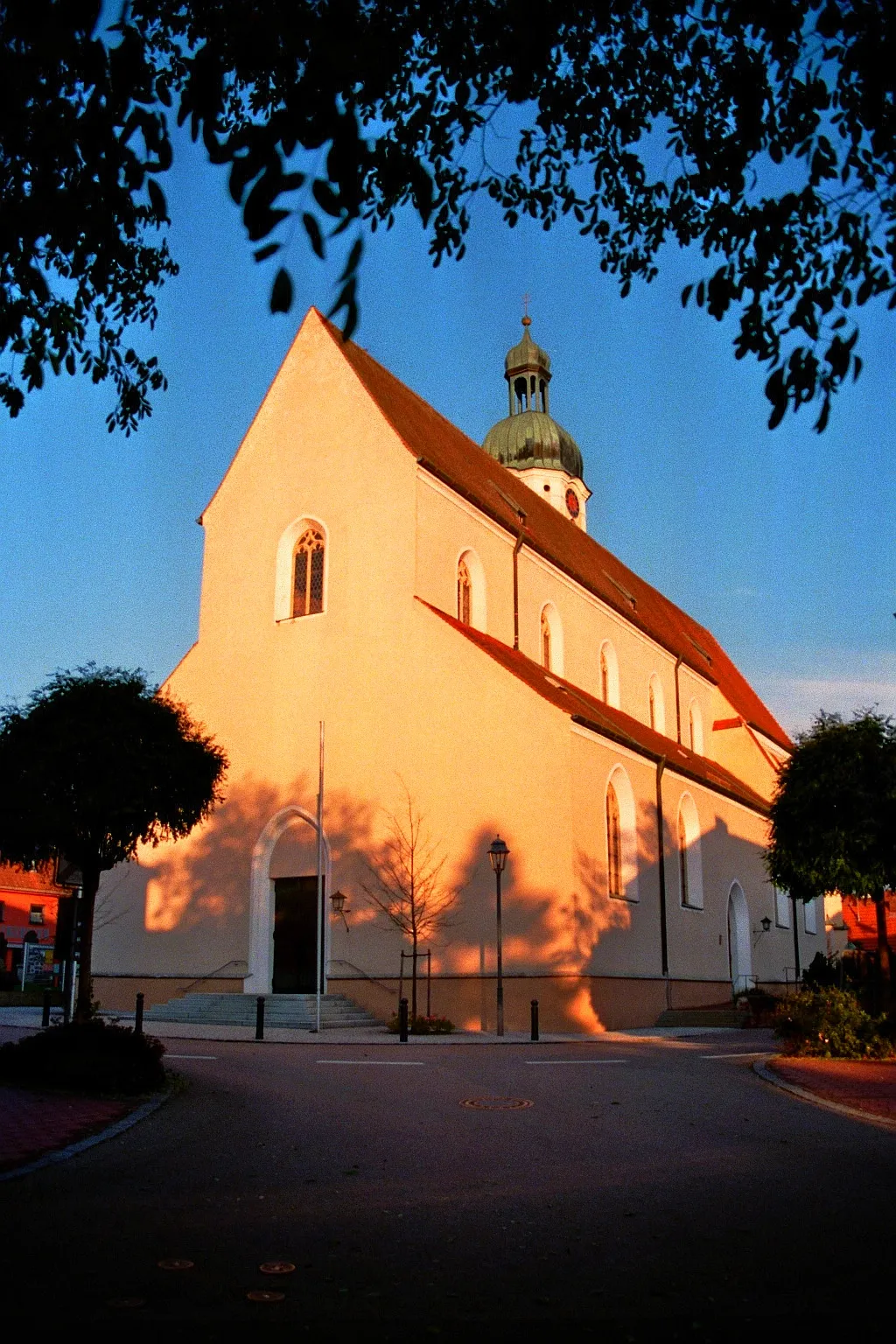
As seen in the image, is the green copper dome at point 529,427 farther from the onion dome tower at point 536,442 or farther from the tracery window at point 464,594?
the tracery window at point 464,594

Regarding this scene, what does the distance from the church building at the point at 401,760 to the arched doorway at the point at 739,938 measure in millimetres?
1258

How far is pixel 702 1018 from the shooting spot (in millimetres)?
29094

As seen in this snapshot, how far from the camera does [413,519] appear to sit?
94.5 ft

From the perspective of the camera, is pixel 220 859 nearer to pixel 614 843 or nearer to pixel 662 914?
pixel 614 843

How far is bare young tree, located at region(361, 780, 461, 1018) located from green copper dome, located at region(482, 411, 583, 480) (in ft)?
93.5

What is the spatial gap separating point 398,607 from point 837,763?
39.9 feet

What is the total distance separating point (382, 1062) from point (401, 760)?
11.0 m

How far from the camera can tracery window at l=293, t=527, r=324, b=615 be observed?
3056cm

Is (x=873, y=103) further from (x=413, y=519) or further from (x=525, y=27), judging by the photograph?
(x=413, y=519)

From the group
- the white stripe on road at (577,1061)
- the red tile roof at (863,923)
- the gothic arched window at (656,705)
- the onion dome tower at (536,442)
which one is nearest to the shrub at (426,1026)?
the white stripe on road at (577,1061)

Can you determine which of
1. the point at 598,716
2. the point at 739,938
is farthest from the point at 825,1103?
the point at 739,938

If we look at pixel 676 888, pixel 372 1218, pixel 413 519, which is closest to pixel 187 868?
pixel 413 519

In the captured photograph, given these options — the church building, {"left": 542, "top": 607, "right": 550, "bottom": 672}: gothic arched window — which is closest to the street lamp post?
the church building

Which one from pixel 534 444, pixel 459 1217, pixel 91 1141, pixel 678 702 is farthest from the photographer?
pixel 534 444
